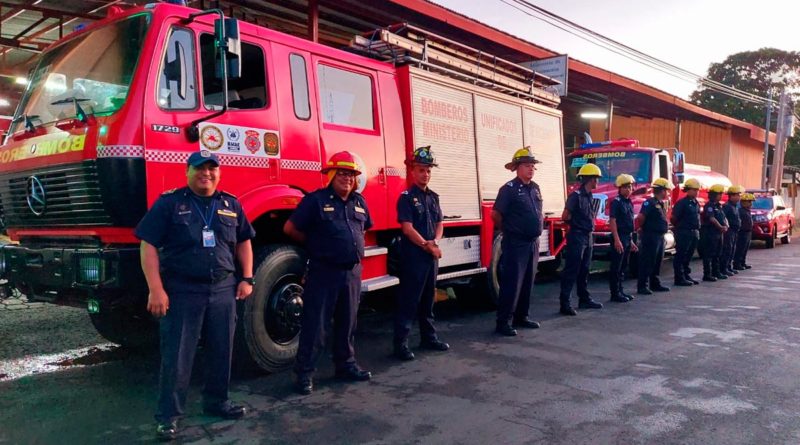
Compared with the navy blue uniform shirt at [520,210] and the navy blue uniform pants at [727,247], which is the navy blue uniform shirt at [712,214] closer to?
the navy blue uniform pants at [727,247]

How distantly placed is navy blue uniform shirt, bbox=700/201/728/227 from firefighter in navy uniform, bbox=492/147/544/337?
242 inches

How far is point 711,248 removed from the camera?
10.9 meters

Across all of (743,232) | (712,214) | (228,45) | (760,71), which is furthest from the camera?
(760,71)

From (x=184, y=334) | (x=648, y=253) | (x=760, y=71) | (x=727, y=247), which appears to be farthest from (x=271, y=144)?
(x=760, y=71)

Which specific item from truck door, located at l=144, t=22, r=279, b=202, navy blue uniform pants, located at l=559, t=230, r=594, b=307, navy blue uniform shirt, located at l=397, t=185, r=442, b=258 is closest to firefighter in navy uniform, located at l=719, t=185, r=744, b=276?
navy blue uniform pants, located at l=559, t=230, r=594, b=307

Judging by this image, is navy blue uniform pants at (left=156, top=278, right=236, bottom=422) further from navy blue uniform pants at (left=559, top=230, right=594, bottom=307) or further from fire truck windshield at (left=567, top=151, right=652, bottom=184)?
fire truck windshield at (left=567, top=151, right=652, bottom=184)

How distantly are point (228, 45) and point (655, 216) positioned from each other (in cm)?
730

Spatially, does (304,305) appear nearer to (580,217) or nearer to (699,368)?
(699,368)

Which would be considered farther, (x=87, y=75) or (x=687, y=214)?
(x=687, y=214)

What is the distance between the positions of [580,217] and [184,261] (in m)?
5.26

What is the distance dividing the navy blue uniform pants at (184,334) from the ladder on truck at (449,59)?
3.27 metres

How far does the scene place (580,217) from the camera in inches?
289

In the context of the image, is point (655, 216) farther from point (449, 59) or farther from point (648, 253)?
point (449, 59)

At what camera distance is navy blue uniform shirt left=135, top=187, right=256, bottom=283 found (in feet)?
11.0
